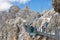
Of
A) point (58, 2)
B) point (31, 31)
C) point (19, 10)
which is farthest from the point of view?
point (19, 10)

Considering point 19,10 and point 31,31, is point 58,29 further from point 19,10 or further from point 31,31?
point 19,10

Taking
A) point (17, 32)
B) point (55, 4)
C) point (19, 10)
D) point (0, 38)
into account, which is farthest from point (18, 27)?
point (19, 10)

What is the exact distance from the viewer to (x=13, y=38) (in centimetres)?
6009

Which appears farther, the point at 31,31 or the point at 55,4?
the point at 31,31

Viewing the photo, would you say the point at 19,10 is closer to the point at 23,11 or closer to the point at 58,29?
the point at 23,11

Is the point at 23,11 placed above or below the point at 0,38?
above

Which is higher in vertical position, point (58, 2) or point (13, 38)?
point (58, 2)

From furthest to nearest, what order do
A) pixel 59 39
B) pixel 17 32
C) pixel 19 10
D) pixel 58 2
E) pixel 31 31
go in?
1. pixel 19 10
2. pixel 17 32
3. pixel 31 31
4. pixel 58 2
5. pixel 59 39

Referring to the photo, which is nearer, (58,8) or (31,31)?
(58,8)

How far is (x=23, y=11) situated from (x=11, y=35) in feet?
411

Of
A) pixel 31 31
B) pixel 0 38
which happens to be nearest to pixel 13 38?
pixel 0 38

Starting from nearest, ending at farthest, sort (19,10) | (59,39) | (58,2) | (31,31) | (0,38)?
(59,39) < (58,2) < (31,31) < (0,38) < (19,10)

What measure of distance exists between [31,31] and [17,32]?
4629cm

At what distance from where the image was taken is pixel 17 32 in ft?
195
